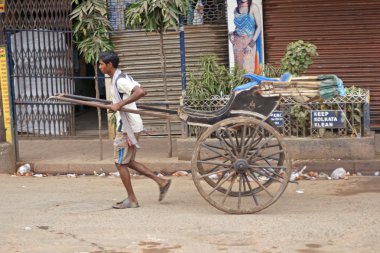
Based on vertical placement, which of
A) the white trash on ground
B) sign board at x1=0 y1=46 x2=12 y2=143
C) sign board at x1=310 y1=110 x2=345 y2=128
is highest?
sign board at x1=0 y1=46 x2=12 y2=143

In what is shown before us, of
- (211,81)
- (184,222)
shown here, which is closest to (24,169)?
(211,81)

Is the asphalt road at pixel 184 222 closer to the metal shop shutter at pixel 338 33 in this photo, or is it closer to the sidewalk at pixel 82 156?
the sidewalk at pixel 82 156

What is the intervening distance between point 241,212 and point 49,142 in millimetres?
5400

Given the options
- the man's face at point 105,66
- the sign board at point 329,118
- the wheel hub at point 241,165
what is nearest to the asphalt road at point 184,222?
the wheel hub at point 241,165

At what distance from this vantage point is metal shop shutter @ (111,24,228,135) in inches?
444

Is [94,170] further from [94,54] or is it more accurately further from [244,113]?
[244,113]

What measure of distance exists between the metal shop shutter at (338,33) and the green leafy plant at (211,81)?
175 centimetres

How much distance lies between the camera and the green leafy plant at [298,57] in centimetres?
920

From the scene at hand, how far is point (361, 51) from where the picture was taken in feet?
35.7

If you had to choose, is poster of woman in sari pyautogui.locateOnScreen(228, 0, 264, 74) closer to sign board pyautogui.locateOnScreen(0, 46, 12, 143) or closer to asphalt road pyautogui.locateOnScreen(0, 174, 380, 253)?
asphalt road pyautogui.locateOnScreen(0, 174, 380, 253)


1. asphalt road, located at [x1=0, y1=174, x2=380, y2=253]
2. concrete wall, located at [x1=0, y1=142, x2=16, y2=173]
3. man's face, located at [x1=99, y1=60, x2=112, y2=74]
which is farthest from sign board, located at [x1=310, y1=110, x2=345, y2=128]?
concrete wall, located at [x1=0, y1=142, x2=16, y2=173]

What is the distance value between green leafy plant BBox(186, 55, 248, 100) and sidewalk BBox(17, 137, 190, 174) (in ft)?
3.07

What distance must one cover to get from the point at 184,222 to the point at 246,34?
494 centimetres

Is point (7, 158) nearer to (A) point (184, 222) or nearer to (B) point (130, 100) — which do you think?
(B) point (130, 100)
